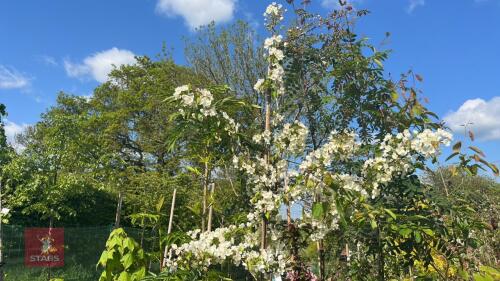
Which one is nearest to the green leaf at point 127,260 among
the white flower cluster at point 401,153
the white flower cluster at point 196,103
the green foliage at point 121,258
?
the green foliage at point 121,258

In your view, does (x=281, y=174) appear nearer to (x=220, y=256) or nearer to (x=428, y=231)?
(x=220, y=256)

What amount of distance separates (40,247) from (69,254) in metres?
0.87

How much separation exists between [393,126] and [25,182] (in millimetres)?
6750

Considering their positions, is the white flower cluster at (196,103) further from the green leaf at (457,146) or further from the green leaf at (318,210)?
the green leaf at (457,146)

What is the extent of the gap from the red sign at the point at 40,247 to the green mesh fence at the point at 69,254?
0.34 feet

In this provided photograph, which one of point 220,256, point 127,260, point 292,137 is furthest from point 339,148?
point 127,260

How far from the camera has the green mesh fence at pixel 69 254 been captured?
8938 mm

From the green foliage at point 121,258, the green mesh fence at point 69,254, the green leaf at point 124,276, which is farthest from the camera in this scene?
the green mesh fence at point 69,254

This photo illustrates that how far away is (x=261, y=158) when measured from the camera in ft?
9.78

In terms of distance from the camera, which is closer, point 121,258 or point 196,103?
point 196,103

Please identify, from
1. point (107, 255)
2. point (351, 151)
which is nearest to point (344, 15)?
point (351, 151)

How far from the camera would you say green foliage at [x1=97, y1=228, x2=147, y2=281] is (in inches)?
126

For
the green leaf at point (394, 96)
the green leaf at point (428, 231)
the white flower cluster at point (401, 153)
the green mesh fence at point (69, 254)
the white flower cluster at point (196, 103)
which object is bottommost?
the green mesh fence at point (69, 254)

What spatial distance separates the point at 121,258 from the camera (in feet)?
10.7
